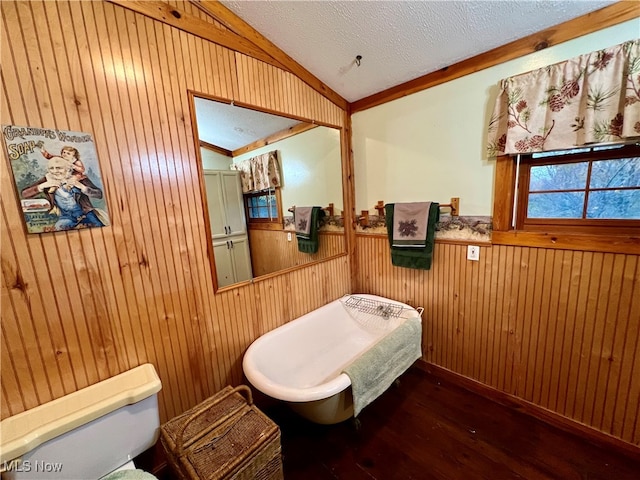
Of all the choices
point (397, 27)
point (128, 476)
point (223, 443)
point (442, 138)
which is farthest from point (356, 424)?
point (397, 27)

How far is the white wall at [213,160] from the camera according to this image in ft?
4.95

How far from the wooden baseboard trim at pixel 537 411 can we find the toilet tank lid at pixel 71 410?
6.69ft

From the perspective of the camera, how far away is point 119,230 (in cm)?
123

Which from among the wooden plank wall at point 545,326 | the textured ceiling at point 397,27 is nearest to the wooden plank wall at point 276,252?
the wooden plank wall at point 545,326

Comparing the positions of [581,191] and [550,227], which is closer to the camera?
[581,191]

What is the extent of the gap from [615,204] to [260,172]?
2.10 meters

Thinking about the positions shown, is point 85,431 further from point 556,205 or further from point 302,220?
point 556,205

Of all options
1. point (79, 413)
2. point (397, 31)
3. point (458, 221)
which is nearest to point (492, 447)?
point (458, 221)

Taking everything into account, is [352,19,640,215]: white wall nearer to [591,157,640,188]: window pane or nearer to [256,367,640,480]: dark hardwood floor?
[591,157,640,188]: window pane

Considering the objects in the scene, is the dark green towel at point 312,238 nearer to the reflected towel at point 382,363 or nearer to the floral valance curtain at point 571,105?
the reflected towel at point 382,363

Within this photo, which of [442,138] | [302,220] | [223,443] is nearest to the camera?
[223,443]

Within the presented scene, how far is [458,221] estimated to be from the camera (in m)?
1.86

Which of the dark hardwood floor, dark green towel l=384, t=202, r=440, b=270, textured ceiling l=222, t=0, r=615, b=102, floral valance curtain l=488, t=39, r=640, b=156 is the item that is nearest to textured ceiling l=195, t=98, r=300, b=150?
textured ceiling l=222, t=0, r=615, b=102

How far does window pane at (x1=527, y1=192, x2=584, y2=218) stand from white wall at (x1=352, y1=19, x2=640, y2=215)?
0.76ft
